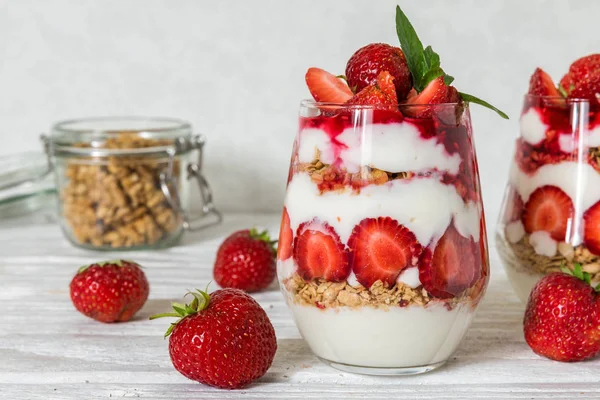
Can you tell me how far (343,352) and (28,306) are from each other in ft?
1.57

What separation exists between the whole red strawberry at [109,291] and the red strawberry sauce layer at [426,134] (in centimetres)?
34

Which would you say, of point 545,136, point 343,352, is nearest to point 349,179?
point 343,352

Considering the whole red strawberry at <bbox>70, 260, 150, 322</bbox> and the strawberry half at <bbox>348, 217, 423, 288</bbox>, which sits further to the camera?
the whole red strawberry at <bbox>70, 260, 150, 322</bbox>

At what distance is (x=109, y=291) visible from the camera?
0.96 metres

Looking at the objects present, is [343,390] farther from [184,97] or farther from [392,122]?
[184,97]

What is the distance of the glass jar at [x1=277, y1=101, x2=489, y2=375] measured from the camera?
0.73 m

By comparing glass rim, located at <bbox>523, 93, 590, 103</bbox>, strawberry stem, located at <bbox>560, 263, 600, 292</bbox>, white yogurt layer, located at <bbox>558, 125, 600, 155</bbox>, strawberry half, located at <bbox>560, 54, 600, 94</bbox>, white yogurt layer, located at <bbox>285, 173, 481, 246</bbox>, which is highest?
strawberry half, located at <bbox>560, 54, 600, 94</bbox>

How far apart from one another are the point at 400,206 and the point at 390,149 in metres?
0.05

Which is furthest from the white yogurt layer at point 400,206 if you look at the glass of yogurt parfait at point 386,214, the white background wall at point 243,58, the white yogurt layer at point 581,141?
the white background wall at point 243,58

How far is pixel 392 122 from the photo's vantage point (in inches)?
28.5

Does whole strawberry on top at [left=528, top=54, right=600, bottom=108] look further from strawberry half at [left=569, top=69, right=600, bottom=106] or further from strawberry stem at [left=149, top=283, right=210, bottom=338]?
strawberry stem at [left=149, top=283, right=210, bottom=338]

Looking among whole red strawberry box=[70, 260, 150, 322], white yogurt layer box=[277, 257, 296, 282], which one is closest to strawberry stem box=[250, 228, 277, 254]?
whole red strawberry box=[70, 260, 150, 322]

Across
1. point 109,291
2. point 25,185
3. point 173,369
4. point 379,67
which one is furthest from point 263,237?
point 25,185

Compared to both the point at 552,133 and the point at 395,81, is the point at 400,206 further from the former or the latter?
the point at 552,133
